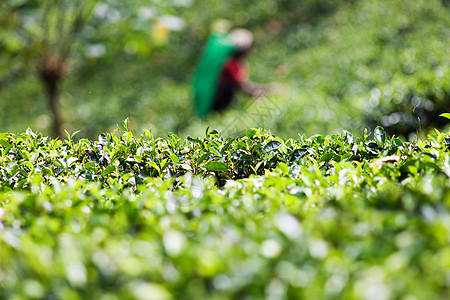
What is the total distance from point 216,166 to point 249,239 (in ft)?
4.26

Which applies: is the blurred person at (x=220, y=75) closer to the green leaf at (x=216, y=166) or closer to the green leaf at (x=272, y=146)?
the green leaf at (x=272, y=146)

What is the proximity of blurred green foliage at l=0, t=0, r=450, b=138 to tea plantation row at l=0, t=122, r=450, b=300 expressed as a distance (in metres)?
1.63

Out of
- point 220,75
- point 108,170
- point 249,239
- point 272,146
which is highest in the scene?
point 108,170

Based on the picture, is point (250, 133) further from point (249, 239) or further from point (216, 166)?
point (249, 239)

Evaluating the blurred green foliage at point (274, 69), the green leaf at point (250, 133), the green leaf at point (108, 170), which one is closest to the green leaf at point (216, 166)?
the green leaf at point (250, 133)

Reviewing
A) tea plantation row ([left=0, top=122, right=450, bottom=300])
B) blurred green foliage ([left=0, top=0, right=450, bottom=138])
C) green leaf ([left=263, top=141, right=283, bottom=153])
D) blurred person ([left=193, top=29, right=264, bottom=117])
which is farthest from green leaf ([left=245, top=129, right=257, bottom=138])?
blurred person ([left=193, top=29, right=264, bottom=117])

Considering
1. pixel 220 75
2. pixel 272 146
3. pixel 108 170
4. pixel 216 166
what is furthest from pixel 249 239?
pixel 220 75

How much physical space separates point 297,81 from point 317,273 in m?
8.21

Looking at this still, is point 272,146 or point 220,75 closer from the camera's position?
point 272,146

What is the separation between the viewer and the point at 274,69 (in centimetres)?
1098

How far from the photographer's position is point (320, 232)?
4.83 ft

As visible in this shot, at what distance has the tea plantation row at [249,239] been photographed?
3.98 ft

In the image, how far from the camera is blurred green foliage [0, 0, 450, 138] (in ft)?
16.8

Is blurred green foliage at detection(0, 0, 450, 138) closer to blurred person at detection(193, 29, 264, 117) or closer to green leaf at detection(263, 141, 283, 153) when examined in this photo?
Answer: blurred person at detection(193, 29, 264, 117)
